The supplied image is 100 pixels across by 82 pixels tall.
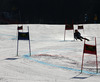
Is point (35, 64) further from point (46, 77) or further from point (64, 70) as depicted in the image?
point (46, 77)

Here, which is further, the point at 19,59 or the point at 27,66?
the point at 19,59

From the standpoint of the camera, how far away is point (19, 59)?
1116 centimetres
